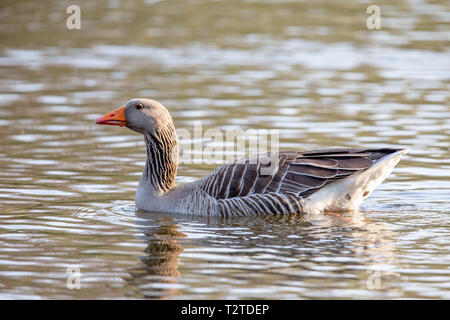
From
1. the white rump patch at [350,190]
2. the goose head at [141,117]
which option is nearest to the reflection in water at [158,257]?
the goose head at [141,117]

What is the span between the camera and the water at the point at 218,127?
9586mm

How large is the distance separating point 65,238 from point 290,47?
52.2 ft

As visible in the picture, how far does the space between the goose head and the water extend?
129cm

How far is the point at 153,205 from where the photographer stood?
12555 millimetres

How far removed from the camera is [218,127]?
17.8 metres

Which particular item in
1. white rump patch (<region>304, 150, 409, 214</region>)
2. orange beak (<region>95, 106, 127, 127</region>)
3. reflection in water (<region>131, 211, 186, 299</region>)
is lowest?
reflection in water (<region>131, 211, 186, 299</region>)

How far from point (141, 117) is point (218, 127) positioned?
5.38m

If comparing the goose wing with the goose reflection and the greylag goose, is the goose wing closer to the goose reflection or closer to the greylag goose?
the greylag goose

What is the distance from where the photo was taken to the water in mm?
9586

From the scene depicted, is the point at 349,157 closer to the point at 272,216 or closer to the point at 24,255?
Answer: the point at 272,216

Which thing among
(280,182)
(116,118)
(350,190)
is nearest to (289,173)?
(280,182)

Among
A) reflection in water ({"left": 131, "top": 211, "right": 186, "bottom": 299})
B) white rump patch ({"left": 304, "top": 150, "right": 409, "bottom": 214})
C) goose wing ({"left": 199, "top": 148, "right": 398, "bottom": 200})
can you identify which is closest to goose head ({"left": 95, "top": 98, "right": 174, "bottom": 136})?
goose wing ({"left": 199, "top": 148, "right": 398, "bottom": 200})

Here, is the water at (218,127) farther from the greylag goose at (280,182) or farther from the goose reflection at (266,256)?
the greylag goose at (280,182)
